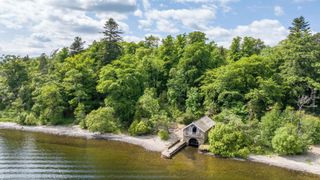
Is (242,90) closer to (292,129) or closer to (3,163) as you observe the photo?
(292,129)

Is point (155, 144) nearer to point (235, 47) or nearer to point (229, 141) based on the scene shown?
point (229, 141)

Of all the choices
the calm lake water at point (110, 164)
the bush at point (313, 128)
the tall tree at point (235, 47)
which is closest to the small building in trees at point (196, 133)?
the calm lake water at point (110, 164)

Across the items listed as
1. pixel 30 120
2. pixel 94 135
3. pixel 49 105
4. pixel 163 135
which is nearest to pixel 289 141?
pixel 163 135

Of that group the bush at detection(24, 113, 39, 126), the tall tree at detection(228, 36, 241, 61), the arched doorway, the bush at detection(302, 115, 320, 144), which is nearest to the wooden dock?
the arched doorway

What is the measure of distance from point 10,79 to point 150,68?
31.7 m

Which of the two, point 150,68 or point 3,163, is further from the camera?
point 150,68

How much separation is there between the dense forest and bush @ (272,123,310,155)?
123 mm

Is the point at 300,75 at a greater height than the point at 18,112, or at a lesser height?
greater

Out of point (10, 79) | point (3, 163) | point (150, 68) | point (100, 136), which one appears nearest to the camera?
point (3, 163)

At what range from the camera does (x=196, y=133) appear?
45.3m

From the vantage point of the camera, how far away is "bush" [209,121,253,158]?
4078cm

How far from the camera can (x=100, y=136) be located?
50.0 meters

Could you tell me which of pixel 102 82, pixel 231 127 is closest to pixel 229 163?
pixel 231 127

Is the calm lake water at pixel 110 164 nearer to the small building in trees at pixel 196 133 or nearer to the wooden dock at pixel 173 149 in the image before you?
the wooden dock at pixel 173 149
